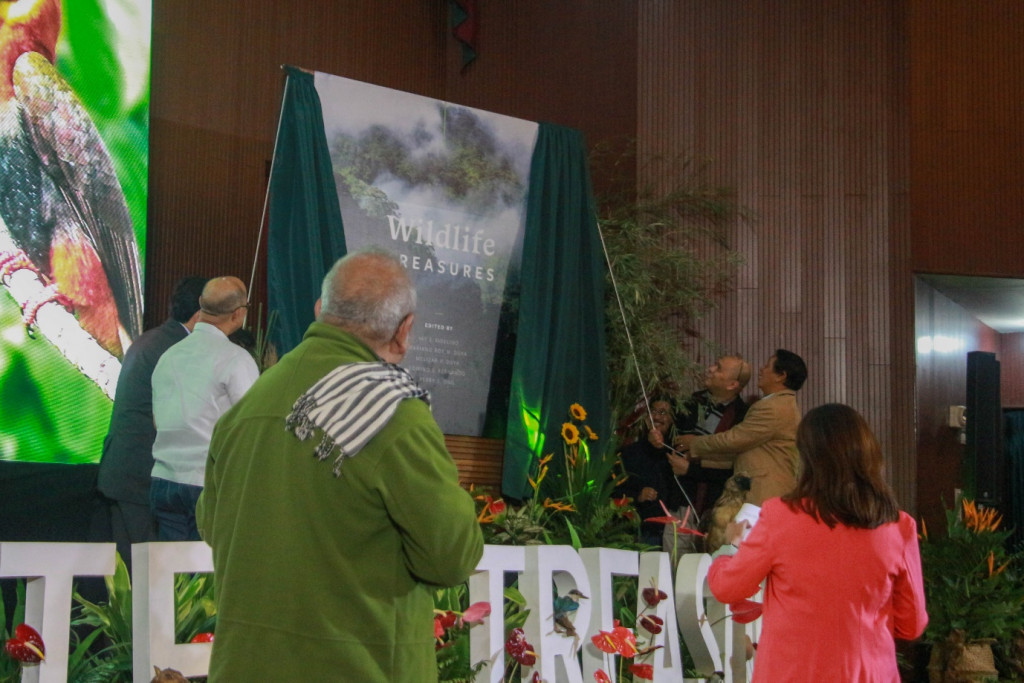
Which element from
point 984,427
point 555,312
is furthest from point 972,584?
point 555,312

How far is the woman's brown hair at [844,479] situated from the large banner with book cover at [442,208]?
2492 mm

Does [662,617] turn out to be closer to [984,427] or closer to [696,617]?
[696,617]

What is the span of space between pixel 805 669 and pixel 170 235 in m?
3.74

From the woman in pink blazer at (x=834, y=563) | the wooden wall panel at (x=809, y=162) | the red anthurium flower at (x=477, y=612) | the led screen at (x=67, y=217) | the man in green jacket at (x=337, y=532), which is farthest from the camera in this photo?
the wooden wall panel at (x=809, y=162)

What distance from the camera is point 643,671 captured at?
298cm

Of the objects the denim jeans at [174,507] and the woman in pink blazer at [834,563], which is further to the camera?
the denim jeans at [174,507]

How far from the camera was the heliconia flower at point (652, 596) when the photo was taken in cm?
306

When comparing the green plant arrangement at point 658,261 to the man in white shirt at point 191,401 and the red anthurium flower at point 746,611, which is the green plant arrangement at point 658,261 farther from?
the red anthurium flower at point 746,611

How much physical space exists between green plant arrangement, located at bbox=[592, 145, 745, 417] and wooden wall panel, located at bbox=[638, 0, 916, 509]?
12cm

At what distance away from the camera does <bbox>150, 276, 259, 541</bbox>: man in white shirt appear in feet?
10.6

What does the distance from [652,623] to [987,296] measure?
4.00 metres

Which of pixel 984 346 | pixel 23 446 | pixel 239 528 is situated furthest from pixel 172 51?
pixel 984 346

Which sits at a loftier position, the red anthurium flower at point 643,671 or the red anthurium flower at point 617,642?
the red anthurium flower at point 617,642

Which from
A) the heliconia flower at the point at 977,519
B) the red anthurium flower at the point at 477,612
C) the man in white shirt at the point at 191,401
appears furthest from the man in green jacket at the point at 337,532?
the heliconia flower at the point at 977,519
